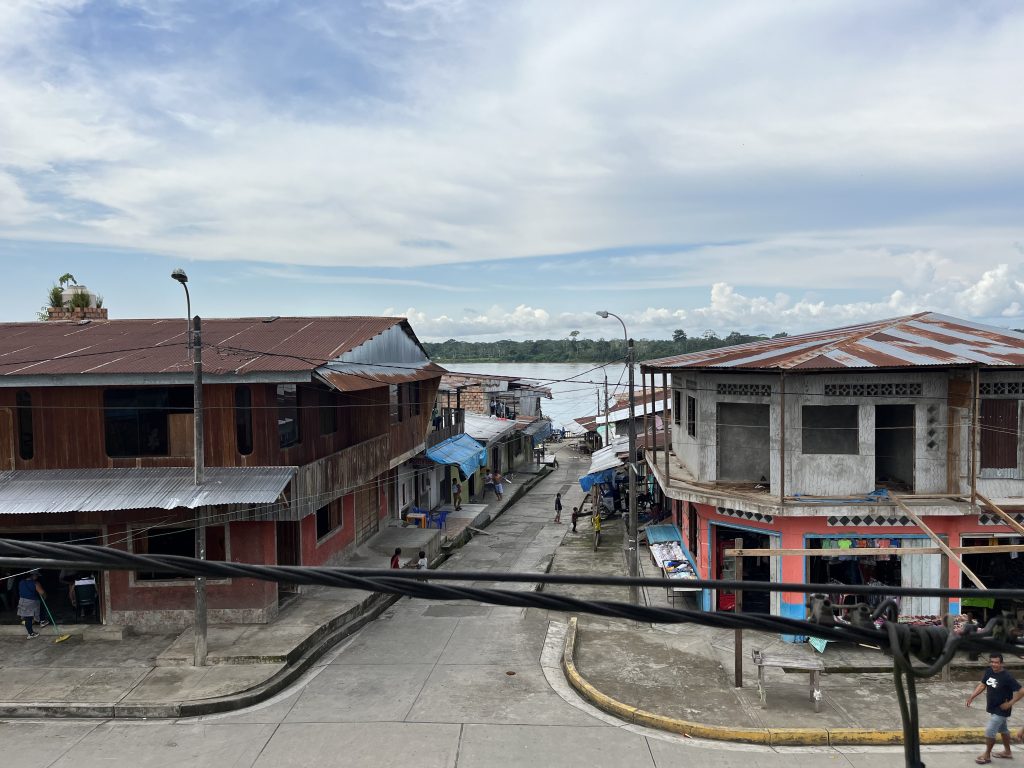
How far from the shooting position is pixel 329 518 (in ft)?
67.6

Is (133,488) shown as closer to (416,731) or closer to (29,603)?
(29,603)

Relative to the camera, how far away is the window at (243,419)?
16.8 meters

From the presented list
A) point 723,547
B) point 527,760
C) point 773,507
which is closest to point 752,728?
point 527,760

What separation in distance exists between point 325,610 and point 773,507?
10.1 metres

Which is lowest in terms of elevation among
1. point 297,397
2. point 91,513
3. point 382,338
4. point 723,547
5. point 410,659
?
point 410,659

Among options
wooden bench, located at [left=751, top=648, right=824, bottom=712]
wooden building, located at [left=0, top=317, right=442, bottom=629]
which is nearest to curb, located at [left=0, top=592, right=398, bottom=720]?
wooden building, located at [left=0, top=317, right=442, bottom=629]

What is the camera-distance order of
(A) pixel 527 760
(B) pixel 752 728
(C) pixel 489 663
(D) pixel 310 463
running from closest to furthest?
1. (A) pixel 527 760
2. (B) pixel 752 728
3. (C) pixel 489 663
4. (D) pixel 310 463

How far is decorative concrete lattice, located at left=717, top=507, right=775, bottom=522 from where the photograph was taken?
53.1 ft

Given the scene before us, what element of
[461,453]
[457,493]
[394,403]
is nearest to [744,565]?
[394,403]

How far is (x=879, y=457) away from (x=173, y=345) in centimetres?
1728

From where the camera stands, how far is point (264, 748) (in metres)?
11.4

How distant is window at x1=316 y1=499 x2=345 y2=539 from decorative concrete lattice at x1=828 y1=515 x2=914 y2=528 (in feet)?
40.6

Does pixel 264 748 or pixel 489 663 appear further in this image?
pixel 489 663

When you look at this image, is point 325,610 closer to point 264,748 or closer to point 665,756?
point 264,748
